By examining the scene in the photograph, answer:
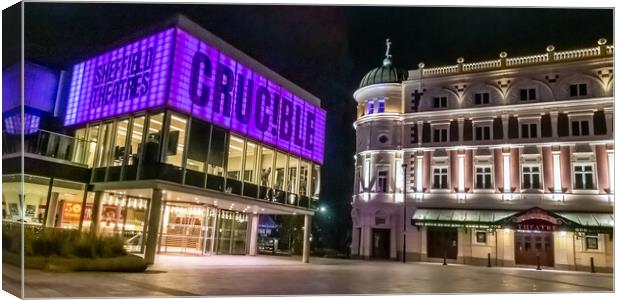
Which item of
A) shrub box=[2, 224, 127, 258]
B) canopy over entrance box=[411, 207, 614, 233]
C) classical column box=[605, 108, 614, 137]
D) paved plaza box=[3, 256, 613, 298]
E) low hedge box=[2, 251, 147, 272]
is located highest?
classical column box=[605, 108, 614, 137]

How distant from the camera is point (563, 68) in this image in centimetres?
2897

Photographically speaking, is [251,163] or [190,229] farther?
[251,163]

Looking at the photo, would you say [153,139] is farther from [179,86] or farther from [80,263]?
[80,263]

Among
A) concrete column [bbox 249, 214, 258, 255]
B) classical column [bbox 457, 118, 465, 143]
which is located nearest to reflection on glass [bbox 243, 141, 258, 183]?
concrete column [bbox 249, 214, 258, 255]

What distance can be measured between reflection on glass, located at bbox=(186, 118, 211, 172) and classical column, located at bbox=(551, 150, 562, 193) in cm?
2087

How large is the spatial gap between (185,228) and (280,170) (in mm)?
5522

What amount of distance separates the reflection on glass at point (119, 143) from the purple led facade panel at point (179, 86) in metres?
0.68

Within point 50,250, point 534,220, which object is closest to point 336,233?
point 534,220

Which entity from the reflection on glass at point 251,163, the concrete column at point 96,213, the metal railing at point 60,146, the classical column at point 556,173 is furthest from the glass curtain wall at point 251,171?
the classical column at point 556,173

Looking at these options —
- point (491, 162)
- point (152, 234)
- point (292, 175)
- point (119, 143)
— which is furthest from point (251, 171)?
point (491, 162)

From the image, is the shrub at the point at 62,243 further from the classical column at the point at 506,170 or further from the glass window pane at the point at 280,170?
the classical column at the point at 506,170

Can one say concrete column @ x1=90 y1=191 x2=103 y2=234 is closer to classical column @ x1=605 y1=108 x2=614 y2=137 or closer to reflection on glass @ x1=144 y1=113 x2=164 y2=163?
reflection on glass @ x1=144 y1=113 x2=164 y2=163

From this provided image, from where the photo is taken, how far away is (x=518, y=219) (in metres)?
27.3

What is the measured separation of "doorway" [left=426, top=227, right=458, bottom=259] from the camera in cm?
3056
